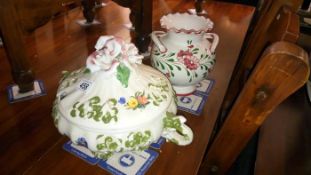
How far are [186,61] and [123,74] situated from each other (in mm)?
247

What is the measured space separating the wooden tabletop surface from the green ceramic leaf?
0.62 ft

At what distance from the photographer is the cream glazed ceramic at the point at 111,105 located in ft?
1.57

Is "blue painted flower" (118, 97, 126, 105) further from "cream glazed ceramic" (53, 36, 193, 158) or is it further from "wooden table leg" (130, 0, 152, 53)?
"wooden table leg" (130, 0, 152, 53)

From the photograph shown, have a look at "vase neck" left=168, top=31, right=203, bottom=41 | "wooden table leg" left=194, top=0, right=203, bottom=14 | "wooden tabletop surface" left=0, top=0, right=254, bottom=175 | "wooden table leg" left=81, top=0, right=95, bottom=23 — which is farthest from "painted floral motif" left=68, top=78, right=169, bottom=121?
"wooden table leg" left=194, top=0, right=203, bottom=14

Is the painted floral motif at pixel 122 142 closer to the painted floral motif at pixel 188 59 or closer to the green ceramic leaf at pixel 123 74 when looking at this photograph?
the green ceramic leaf at pixel 123 74

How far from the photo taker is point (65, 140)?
60 centimetres

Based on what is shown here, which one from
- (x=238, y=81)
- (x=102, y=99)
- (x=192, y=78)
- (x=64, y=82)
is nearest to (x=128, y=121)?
(x=102, y=99)

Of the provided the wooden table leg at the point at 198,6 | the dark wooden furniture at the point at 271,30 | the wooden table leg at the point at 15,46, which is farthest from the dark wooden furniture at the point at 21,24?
the wooden table leg at the point at 198,6

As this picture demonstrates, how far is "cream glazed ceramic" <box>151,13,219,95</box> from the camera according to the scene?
Result: 0.69 metres

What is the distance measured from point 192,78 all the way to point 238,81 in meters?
0.25

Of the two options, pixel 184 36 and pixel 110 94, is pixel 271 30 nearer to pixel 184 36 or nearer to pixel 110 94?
pixel 184 36

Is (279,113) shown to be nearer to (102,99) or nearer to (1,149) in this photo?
(102,99)

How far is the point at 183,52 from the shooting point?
0.69m

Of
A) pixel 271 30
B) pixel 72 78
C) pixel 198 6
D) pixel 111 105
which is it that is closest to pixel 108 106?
pixel 111 105
